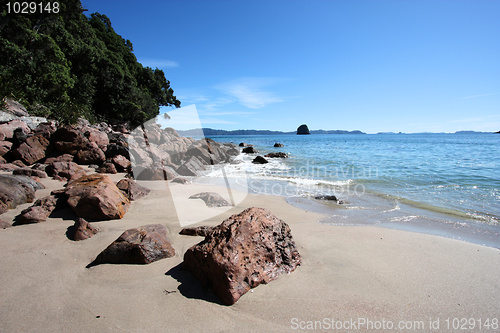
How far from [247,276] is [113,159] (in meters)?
8.25

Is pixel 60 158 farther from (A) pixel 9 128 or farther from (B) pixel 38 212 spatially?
(B) pixel 38 212

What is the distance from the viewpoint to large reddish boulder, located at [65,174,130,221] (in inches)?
153

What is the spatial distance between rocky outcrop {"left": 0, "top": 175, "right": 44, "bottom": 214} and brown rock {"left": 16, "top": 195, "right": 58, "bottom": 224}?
1.30 ft

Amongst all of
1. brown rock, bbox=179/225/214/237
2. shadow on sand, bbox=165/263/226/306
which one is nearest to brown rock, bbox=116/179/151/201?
brown rock, bbox=179/225/214/237

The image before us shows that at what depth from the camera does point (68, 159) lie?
834cm

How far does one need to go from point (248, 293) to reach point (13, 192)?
4.29m

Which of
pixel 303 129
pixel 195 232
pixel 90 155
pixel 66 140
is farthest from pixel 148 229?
pixel 303 129

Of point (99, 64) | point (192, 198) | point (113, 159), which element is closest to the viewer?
point (192, 198)

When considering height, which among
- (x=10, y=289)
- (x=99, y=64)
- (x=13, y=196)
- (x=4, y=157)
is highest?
(x=99, y=64)

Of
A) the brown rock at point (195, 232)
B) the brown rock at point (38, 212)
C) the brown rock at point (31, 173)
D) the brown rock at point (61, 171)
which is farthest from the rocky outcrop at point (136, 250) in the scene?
the brown rock at point (31, 173)

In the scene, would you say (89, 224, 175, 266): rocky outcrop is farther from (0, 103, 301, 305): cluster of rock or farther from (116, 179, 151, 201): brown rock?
(116, 179, 151, 201): brown rock

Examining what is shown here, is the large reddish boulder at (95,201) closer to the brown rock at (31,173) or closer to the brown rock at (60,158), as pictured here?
the brown rock at (31,173)

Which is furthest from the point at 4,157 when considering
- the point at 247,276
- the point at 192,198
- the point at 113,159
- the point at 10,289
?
the point at 247,276

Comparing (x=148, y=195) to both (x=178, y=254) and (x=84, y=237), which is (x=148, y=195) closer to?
(x=84, y=237)
